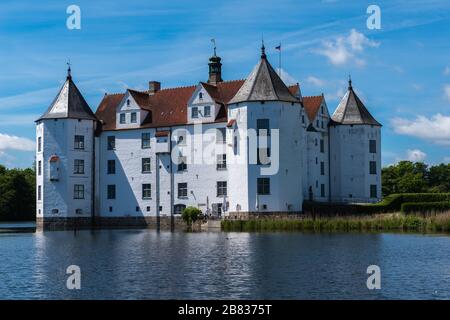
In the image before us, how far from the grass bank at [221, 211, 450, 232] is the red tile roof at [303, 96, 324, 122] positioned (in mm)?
15145

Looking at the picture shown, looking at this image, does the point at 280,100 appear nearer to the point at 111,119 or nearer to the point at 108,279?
the point at 111,119

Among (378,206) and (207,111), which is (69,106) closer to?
(207,111)

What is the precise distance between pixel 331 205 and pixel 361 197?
6999mm

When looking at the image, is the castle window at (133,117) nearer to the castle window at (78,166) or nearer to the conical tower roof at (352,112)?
the castle window at (78,166)

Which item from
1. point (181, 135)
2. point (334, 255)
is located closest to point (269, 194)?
point (181, 135)

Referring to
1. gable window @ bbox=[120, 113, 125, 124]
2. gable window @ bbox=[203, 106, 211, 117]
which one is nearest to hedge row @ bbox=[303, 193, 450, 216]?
gable window @ bbox=[203, 106, 211, 117]

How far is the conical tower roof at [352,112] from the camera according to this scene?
66.6 metres

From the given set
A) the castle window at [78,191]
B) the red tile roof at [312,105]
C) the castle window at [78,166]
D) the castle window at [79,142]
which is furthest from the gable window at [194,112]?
the castle window at [78,191]

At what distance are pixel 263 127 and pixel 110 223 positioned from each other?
1824 centimetres

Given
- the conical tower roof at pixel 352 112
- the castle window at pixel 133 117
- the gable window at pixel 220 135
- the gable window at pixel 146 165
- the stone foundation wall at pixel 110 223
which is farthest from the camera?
the conical tower roof at pixel 352 112

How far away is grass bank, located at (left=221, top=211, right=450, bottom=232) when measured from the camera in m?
46.3

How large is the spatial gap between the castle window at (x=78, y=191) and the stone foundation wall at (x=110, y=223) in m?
2.04

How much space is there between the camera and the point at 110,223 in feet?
216

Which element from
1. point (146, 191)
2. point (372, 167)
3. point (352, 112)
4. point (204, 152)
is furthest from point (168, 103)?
point (372, 167)
